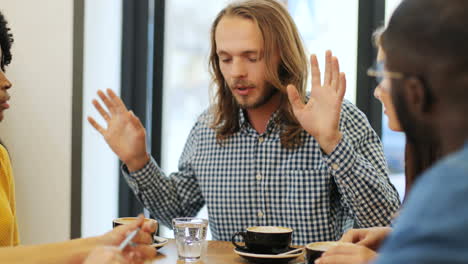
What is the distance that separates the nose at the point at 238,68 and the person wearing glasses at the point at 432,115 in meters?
1.29

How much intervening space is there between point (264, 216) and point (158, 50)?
1409mm

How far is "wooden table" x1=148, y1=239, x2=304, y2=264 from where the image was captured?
1.50m

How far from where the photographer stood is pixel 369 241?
1.51 meters

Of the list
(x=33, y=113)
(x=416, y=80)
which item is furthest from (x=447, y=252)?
(x=33, y=113)

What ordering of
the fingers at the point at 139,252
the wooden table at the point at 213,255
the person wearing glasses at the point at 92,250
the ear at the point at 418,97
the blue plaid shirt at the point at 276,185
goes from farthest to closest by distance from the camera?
the blue plaid shirt at the point at 276,185 → the wooden table at the point at 213,255 → the fingers at the point at 139,252 → the person wearing glasses at the point at 92,250 → the ear at the point at 418,97

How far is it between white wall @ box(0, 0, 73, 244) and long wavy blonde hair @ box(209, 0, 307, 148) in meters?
0.80

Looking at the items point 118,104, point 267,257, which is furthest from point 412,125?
point 118,104

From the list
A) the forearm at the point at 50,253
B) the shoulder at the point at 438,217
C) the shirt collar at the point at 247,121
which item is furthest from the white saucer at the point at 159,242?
the shoulder at the point at 438,217

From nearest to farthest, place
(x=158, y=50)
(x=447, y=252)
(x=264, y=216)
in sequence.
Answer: (x=447, y=252) → (x=264, y=216) → (x=158, y=50)

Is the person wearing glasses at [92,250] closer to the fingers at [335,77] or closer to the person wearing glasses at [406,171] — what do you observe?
the person wearing glasses at [406,171]

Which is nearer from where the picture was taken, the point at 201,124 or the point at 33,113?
the point at 201,124

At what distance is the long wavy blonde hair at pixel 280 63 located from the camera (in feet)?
7.00

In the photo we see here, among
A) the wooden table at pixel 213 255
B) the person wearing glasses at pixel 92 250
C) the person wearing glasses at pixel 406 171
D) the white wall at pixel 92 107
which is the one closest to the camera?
the person wearing glasses at pixel 406 171

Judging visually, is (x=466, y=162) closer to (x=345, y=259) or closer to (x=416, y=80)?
(x=416, y=80)
